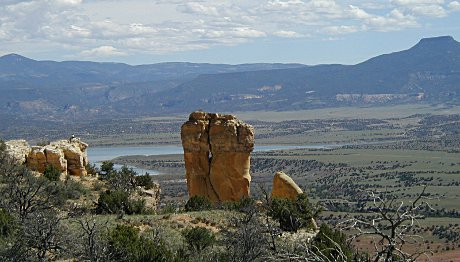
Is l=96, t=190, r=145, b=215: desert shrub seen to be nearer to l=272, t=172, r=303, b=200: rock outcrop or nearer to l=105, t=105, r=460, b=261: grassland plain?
l=272, t=172, r=303, b=200: rock outcrop

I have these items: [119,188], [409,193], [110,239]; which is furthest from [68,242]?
[409,193]

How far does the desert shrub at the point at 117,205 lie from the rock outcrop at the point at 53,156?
7.10 m

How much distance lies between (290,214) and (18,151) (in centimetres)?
1705

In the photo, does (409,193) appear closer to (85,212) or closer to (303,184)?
(303,184)

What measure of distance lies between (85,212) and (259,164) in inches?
3649

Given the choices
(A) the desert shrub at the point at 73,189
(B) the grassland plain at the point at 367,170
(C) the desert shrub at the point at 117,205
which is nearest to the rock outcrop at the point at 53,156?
(A) the desert shrub at the point at 73,189

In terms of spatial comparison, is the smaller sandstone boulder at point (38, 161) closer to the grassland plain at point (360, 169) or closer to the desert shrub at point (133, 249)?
the grassland plain at point (360, 169)

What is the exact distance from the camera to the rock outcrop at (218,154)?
3966 centimetres

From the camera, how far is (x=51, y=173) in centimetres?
3381

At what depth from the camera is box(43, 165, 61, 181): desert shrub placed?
3356cm

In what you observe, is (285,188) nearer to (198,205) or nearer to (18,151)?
(198,205)

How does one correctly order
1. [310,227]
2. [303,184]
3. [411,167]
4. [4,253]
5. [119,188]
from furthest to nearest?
[411,167]
[303,184]
[119,188]
[310,227]
[4,253]

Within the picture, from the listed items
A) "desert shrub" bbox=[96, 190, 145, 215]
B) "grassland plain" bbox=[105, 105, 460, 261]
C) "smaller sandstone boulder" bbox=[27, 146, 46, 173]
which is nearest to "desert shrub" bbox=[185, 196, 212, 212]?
"desert shrub" bbox=[96, 190, 145, 215]

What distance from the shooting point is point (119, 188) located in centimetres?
3394
